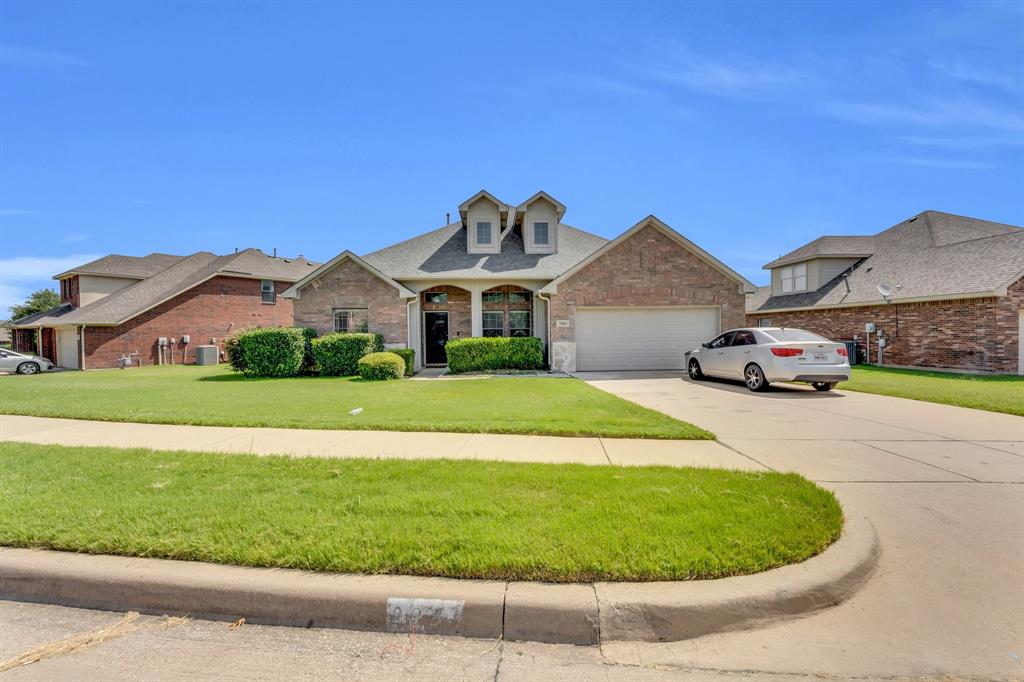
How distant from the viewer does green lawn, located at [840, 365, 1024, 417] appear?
31.4 ft

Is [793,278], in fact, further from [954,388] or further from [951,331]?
[954,388]

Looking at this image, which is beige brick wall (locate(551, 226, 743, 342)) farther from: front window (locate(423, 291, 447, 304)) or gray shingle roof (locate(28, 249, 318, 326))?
gray shingle roof (locate(28, 249, 318, 326))

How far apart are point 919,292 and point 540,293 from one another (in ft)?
48.0

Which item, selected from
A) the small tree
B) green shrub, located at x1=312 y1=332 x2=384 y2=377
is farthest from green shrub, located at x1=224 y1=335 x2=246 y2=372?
the small tree

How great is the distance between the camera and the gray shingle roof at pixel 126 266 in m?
29.8

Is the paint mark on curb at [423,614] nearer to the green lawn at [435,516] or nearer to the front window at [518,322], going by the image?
the green lawn at [435,516]

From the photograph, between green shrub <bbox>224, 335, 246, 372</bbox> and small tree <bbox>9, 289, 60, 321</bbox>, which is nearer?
green shrub <bbox>224, 335, 246, 372</bbox>

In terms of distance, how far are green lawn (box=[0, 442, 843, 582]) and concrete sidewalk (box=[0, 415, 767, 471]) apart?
0.55 m

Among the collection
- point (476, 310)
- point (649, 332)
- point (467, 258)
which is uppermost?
point (467, 258)

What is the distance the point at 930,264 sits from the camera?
2017 cm

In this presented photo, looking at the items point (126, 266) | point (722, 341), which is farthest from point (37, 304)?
point (722, 341)

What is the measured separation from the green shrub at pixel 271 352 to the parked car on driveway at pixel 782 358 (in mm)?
14192

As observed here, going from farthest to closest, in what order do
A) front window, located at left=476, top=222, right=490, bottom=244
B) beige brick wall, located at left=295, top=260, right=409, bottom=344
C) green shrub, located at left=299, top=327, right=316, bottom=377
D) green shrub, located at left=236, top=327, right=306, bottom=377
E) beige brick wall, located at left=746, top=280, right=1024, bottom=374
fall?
front window, located at left=476, top=222, right=490, bottom=244, beige brick wall, located at left=295, top=260, right=409, bottom=344, green shrub, located at left=299, top=327, right=316, bottom=377, green shrub, located at left=236, top=327, right=306, bottom=377, beige brick wall, located at left=746, top=280, right=1024, bottom=374

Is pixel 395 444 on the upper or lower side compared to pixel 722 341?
lower
